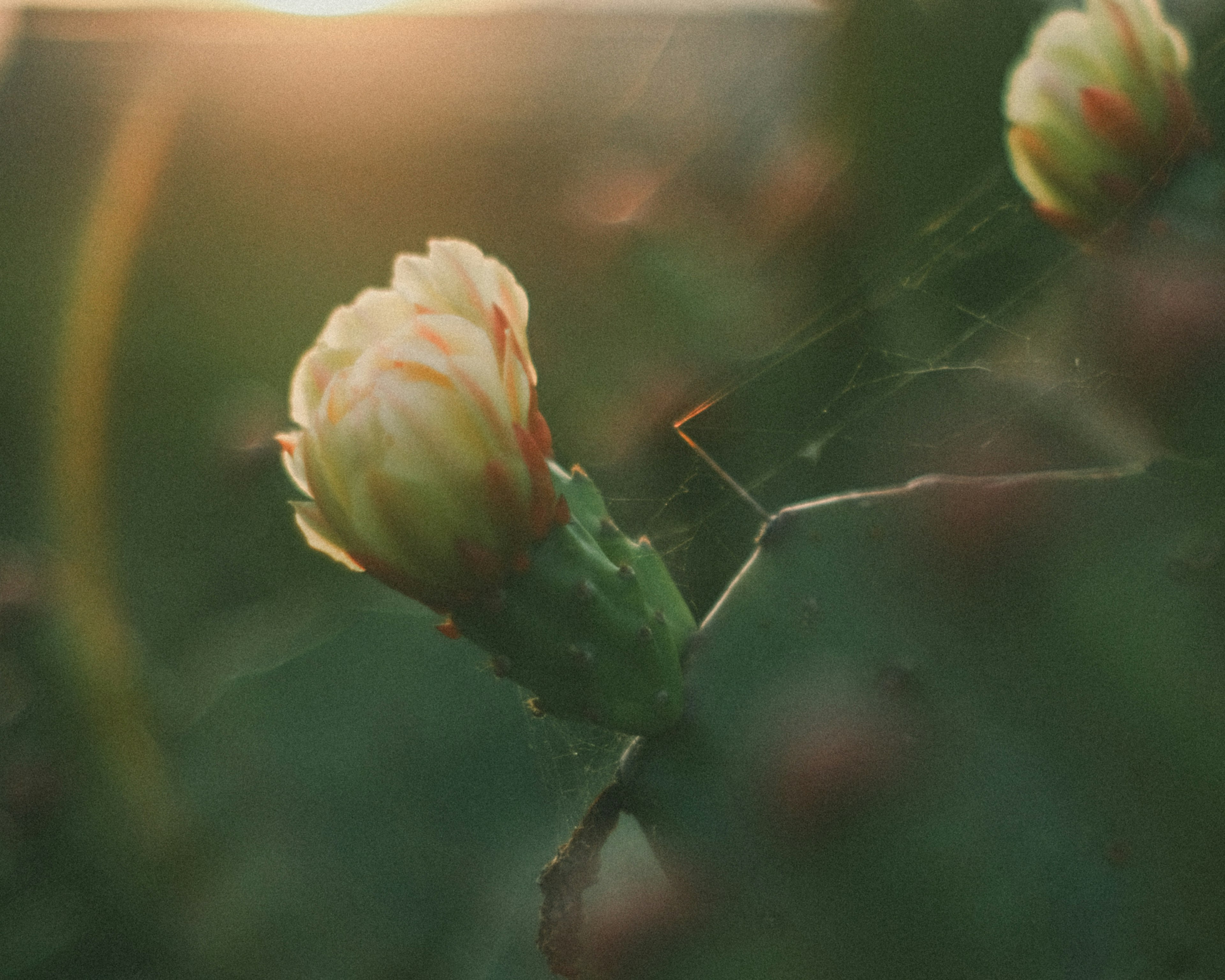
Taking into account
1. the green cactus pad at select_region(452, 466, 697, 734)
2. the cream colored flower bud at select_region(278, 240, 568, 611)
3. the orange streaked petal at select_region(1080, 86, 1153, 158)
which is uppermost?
the orange streaked petal at select_region(1080, 86, 1153, 158)

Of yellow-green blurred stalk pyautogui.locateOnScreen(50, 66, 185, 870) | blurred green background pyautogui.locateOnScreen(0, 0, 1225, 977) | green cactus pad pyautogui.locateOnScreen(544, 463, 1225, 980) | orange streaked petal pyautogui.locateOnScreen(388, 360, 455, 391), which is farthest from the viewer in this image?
yellow-green blurred stalk pyautogui.locateOnScreen(50, 66, 185, 870)

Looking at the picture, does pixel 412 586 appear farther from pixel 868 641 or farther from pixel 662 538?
pixel 662 538

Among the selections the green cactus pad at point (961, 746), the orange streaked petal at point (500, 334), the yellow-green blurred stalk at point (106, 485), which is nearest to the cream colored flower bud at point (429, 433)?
the orange streaked petal at point (500, 334)

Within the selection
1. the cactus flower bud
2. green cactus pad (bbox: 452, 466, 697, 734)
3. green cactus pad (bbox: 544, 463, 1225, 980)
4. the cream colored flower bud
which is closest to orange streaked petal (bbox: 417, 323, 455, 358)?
the cream colored flower bud

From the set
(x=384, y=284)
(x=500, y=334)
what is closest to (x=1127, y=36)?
(x=500, y=334)

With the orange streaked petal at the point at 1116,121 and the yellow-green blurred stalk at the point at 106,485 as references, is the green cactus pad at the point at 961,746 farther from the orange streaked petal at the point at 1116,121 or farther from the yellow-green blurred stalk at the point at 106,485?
the yellow-green blurred stalk at the point at 106,485

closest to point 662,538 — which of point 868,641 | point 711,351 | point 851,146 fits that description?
point 711,351

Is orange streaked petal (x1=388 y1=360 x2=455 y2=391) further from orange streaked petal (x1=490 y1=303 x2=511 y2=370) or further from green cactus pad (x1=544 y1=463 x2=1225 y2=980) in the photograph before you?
green cactus pad (x1=544 y1=463 x2=1225 y2=980)
